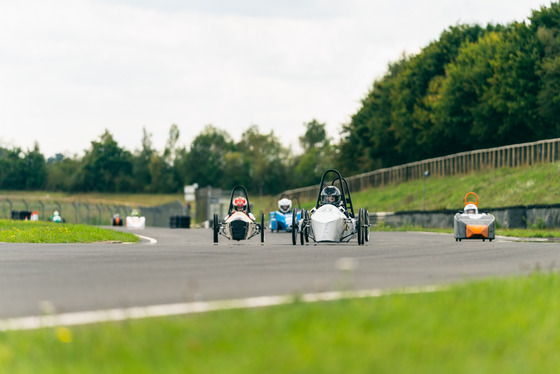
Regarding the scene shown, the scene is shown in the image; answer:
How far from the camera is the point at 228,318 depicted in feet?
22.3

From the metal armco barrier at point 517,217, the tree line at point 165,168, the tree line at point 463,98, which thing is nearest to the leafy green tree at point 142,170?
the tree line at point 165,168

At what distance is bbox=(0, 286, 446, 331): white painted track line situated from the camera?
700 centimetres

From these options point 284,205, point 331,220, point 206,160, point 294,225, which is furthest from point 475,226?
point 206,160

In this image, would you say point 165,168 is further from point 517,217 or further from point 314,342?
point 314,342

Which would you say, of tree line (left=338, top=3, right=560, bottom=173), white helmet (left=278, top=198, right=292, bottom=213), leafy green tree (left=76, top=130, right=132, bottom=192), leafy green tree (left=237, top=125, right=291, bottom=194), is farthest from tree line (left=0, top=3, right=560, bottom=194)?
leafy green tree (left=76, top=130, right=132, bottom=192)

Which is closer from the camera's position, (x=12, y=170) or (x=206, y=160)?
(x=12, y=170)

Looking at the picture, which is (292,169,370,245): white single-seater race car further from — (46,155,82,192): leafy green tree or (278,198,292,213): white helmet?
(46,155,82,192): leafy green tree

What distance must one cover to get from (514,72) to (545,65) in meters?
3.00

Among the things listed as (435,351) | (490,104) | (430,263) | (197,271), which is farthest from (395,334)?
(490,104)

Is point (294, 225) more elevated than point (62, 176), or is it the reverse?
point (62, 176)

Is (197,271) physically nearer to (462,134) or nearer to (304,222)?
(304,222)

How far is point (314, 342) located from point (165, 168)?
150543mm

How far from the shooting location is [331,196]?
23.0 metres

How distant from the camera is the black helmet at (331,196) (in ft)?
75.5
